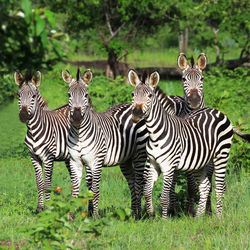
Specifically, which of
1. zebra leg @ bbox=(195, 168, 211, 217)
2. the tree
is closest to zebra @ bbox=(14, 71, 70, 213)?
zebra leg @ bbox=(195, 168, 211, 217)

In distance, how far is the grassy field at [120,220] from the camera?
5.96 metres

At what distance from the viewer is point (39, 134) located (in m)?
8.33

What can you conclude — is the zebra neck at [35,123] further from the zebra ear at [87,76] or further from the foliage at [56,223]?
the foliage at [56,223]

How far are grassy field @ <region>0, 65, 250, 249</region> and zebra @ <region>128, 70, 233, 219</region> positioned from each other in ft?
1.62

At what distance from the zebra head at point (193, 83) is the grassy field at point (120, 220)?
1.46m

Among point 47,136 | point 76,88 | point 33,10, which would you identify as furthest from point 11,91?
point 33,10

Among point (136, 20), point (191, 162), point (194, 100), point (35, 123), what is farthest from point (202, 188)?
point (136, 20)

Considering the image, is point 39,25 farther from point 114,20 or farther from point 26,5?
point 114,20

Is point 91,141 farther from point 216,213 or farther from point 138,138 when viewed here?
point 216,213

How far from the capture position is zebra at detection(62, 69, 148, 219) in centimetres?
742

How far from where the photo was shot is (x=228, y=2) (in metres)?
19.6

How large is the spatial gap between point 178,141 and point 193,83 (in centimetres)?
162

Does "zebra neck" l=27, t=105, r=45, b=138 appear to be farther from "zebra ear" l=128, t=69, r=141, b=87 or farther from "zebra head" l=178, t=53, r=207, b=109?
"zebra head" l=178, t=53, r=207, b=109

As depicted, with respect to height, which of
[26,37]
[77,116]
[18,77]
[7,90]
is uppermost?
[26,37]
